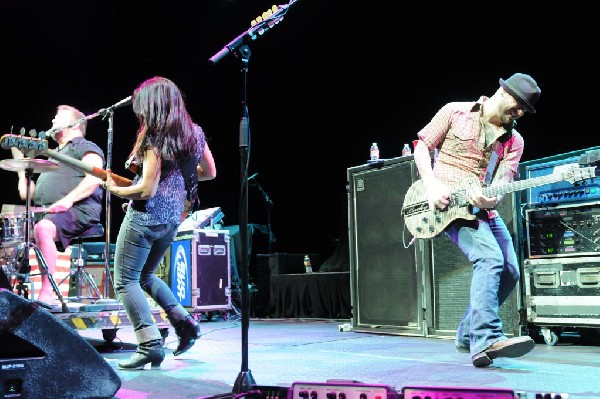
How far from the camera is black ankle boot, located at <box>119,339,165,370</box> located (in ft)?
12.1

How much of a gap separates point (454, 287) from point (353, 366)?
1961 mm

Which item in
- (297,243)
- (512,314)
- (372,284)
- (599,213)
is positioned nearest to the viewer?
(599,213)

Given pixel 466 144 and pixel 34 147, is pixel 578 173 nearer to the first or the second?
pixel 466 144

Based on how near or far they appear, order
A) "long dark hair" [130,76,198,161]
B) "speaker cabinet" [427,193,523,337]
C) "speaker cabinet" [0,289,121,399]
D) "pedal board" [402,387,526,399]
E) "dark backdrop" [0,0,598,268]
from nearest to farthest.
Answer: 1. "pedal board" [402,387,526,399]
2. "speaker cabinet" [0,289,121,399]
3. "long dark hair" [130,76,198,161]
4. "speaker cabinet" [427,193,523,337]
5. "dark backdrop" [0,0,598,268]

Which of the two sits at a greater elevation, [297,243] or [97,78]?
[97,78]

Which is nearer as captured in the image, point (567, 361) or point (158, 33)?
point (567, 361)

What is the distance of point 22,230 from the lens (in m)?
5.10

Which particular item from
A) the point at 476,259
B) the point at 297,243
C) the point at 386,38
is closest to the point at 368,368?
the point at 476,259

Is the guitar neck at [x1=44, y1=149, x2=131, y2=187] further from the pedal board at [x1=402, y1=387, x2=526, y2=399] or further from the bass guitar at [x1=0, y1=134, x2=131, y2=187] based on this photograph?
the pedal board at [x1=402, y1=387, x2=526, y2=399]

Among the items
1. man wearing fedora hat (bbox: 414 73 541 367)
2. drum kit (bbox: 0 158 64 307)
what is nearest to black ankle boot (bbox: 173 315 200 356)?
drum kit (bbox: 0 158 64 307)

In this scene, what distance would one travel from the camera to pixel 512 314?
5117mm

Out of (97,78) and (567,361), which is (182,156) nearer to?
(567,361)

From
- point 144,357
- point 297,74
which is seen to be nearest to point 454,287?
point 144,357

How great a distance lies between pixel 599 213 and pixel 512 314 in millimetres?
1133
